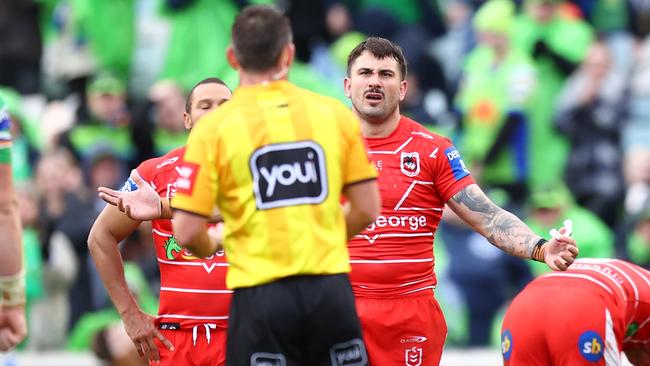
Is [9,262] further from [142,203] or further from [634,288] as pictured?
[634,288]

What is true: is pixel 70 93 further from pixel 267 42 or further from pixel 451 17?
pixel 267 42

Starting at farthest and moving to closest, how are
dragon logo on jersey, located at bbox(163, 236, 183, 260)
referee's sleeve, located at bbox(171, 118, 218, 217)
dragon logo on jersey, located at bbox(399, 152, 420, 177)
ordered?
1. dragon logo on jersey, located at bbox(399, 152, 420, 177)
2. dragon logo on jersey, located at bbox(163, 236, 183, 260)
3. referee's sleeve, located at bbox(171, 118, 218, 217)

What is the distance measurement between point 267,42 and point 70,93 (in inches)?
420

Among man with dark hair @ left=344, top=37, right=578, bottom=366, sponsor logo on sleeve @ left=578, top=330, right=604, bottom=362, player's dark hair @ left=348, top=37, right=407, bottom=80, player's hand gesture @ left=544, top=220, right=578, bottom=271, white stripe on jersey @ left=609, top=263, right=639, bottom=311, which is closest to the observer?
player's hand gesture @ left=544, top=220, right=578, bottom=271

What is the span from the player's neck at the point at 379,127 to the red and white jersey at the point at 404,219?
16 cm

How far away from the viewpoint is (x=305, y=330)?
22.7 feet

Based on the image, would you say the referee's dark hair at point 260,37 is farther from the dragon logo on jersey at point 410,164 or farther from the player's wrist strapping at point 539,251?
the dragon logo on jersey at point 410,164

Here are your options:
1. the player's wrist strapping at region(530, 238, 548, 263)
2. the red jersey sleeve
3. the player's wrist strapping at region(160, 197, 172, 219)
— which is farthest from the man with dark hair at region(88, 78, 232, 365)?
the player's wrist strapping at region(530, 238, 548, 263)

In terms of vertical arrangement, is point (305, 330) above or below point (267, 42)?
below

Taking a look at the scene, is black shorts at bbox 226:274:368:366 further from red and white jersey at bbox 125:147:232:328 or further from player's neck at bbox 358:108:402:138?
player's neck at bbox 358:108:402:138

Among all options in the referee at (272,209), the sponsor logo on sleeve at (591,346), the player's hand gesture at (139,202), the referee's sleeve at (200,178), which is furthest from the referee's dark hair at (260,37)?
the sponsor logo on sleeve at (591,346)

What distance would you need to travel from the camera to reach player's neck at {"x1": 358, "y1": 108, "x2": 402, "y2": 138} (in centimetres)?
928

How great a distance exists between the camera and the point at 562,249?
26.8 feet

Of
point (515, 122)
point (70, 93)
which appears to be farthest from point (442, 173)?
point (70, 93)
